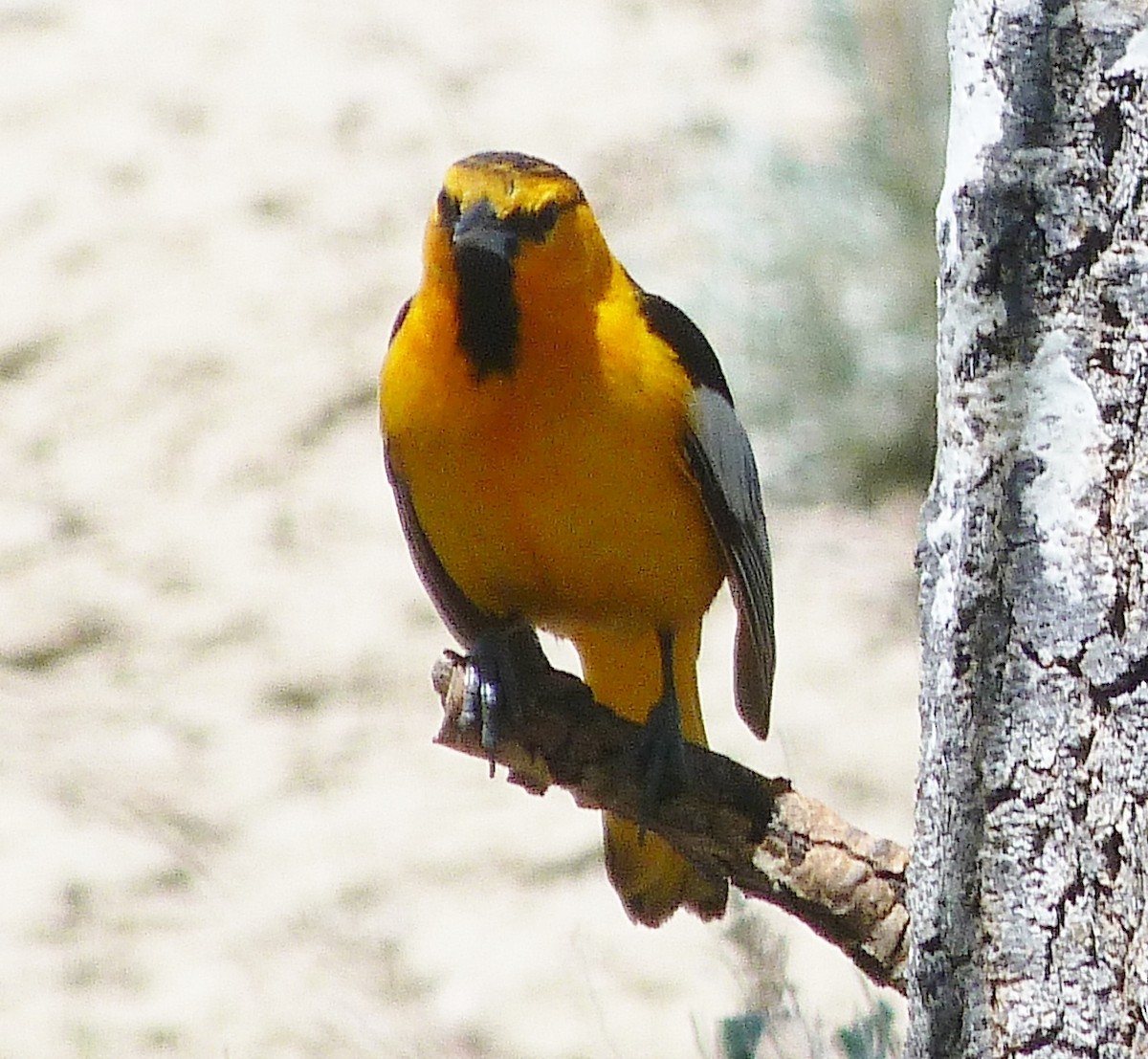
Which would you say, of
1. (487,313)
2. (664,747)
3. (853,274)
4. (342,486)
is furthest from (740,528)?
(853,274)

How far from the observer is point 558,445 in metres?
2.96

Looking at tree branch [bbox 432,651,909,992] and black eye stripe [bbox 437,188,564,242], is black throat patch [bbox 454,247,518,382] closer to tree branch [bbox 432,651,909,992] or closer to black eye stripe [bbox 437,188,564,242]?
black eye stripe [bbox 437,188,564,242]

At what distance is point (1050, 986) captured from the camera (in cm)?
219

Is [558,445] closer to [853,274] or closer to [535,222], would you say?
[535,222]

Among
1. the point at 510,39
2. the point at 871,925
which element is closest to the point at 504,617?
the point at 871,925

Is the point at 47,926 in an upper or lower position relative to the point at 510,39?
lower

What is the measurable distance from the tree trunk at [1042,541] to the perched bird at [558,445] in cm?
71

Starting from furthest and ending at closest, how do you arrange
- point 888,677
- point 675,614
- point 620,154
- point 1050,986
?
point 620,154 → point 888,677 → point 675,614 → point 1050,986

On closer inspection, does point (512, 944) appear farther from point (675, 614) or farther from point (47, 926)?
point (675, 614)

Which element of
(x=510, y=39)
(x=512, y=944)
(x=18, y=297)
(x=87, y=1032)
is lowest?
(x=87, y=1032)

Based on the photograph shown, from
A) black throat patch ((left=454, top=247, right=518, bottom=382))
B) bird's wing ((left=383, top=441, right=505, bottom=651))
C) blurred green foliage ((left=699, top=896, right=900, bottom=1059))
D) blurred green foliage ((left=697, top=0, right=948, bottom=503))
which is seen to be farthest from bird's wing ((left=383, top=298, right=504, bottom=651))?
blurred green foliage ((left=697, top=0, right=948, bottom=503))

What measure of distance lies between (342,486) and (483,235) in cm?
330

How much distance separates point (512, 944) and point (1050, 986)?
9.40 feet

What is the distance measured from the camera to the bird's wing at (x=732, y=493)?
3152 mm
